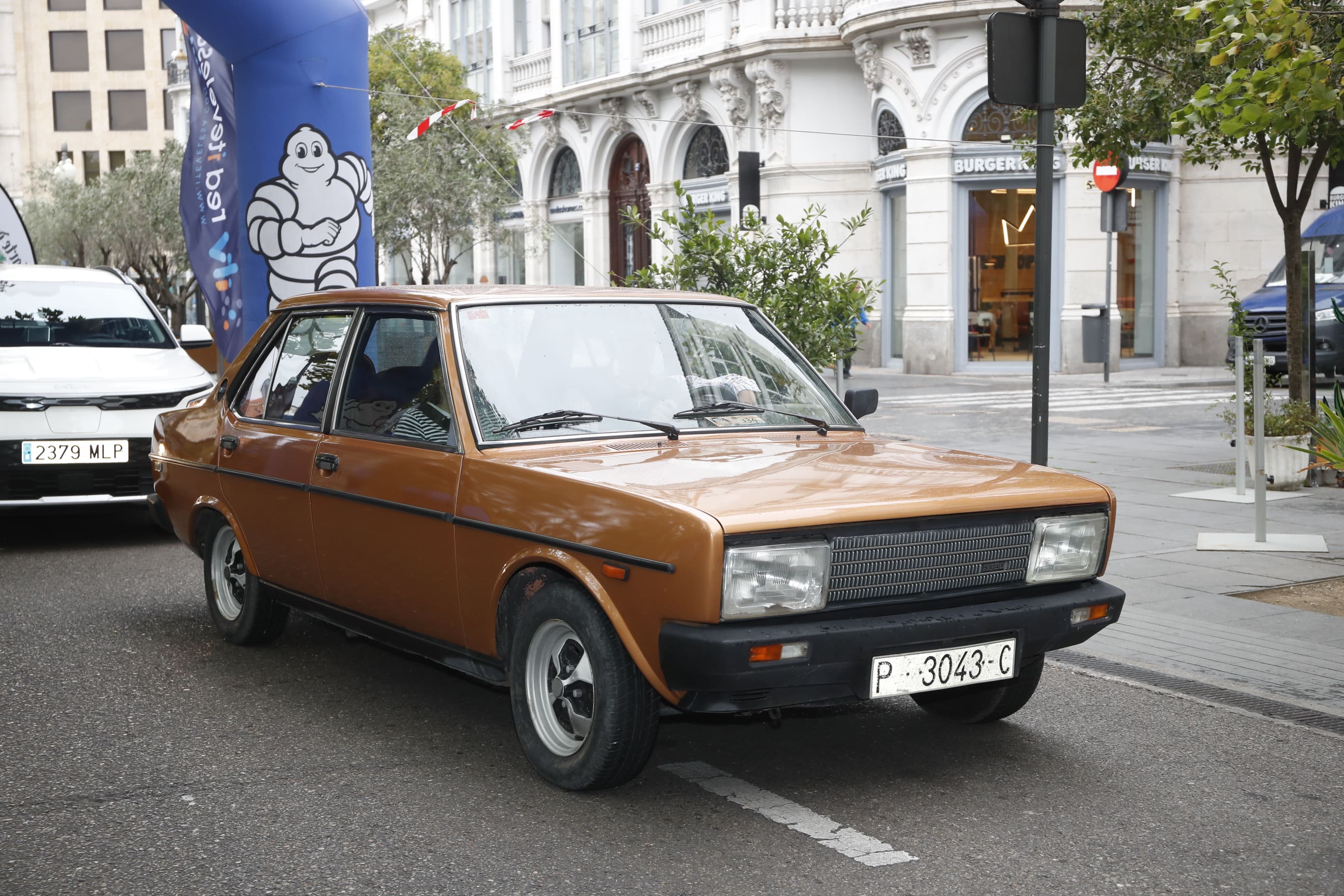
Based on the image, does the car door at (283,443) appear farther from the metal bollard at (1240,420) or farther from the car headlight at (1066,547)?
the metal bollard at (1240,420)

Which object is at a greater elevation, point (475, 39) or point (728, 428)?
point (475, 39)

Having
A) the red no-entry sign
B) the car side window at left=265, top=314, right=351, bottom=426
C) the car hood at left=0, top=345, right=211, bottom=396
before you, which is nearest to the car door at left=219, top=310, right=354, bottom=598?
the car side window at left=265, top=314, right=351, bottom=426

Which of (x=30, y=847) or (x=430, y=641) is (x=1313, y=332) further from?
(x=30, y=847)

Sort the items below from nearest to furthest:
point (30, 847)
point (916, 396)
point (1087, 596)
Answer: point (30, 847) → point (1087, 596) → point (916, 396)

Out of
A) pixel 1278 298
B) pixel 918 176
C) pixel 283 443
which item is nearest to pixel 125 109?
pixel 918 176

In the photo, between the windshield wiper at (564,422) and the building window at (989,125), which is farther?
the building window at (989,125)

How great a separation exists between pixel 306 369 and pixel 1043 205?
3.56 metres

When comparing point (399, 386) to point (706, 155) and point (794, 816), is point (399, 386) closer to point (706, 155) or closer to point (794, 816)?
point (794, 816)

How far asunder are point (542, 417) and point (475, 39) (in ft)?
134

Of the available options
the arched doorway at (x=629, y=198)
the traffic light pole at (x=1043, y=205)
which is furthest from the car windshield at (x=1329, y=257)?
the traffic light pole at (x=1043, y=205)

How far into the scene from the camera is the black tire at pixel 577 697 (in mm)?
4305

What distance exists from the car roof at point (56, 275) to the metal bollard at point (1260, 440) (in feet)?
25.8

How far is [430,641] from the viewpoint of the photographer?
16.8 feet

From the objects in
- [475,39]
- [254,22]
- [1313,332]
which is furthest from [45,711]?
[475,39]
